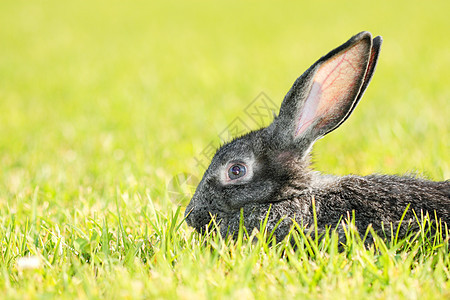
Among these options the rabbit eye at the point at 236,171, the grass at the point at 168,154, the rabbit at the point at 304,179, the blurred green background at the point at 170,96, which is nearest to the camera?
the grass at the point at 168,154

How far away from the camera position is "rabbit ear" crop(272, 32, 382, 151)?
10.8 feet

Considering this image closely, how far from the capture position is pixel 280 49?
14992 mm

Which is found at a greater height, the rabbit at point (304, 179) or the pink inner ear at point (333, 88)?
the pink inner ear at point (333, 88)

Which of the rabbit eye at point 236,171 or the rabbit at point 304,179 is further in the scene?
the rabbit eye at point 236,171

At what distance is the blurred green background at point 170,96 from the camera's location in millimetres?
5082

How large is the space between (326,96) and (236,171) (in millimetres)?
804

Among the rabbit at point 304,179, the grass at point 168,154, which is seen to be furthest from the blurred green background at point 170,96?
the rabbit at point 304,179

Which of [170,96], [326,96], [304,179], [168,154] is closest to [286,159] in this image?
[304,179]

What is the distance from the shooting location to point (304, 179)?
3430 millimetres

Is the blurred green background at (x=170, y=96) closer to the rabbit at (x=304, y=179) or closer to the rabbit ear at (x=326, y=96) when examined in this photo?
the rabbit at (x=304, y=179)

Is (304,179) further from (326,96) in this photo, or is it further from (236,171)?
(326,96)

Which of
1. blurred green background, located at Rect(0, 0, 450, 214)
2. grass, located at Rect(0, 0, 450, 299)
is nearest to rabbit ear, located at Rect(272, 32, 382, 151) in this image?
grass, located at Rect(0, 0, 450, 299)

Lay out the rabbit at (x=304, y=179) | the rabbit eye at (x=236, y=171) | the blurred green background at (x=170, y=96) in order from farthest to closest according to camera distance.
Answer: the blurred green background at (x=170, y=96)
the rabbit eye at (x=236, y=171)
the rabbit at (x=304, y=179)

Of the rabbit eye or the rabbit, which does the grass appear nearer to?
the rabbit
